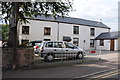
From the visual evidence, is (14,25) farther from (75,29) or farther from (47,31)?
(75,29)

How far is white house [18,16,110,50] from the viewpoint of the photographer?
910 inches

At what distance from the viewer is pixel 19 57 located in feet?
27.0

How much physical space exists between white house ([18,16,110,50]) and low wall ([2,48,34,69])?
469 inches

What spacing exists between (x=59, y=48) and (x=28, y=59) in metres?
3.13

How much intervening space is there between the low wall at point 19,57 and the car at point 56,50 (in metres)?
1.59

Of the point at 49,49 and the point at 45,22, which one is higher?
the point at 45,22

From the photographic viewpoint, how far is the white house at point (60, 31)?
23125mm

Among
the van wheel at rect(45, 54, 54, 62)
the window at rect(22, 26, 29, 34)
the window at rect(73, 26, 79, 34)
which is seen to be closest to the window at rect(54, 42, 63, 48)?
the van wheel at rect(45, 54, 54, 62)

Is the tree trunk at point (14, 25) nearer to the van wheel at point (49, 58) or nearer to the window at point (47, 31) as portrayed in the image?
Result: the van wheel at point (49, 58)

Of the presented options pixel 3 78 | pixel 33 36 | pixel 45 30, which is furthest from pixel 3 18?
pixel 45 30

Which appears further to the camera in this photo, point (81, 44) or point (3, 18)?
point (81, 44)

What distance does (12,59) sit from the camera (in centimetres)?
790

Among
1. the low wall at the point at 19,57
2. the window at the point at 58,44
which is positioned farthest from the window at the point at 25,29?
the low wall at the point at 19,57

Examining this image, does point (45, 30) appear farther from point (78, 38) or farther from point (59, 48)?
point (59, 48)
